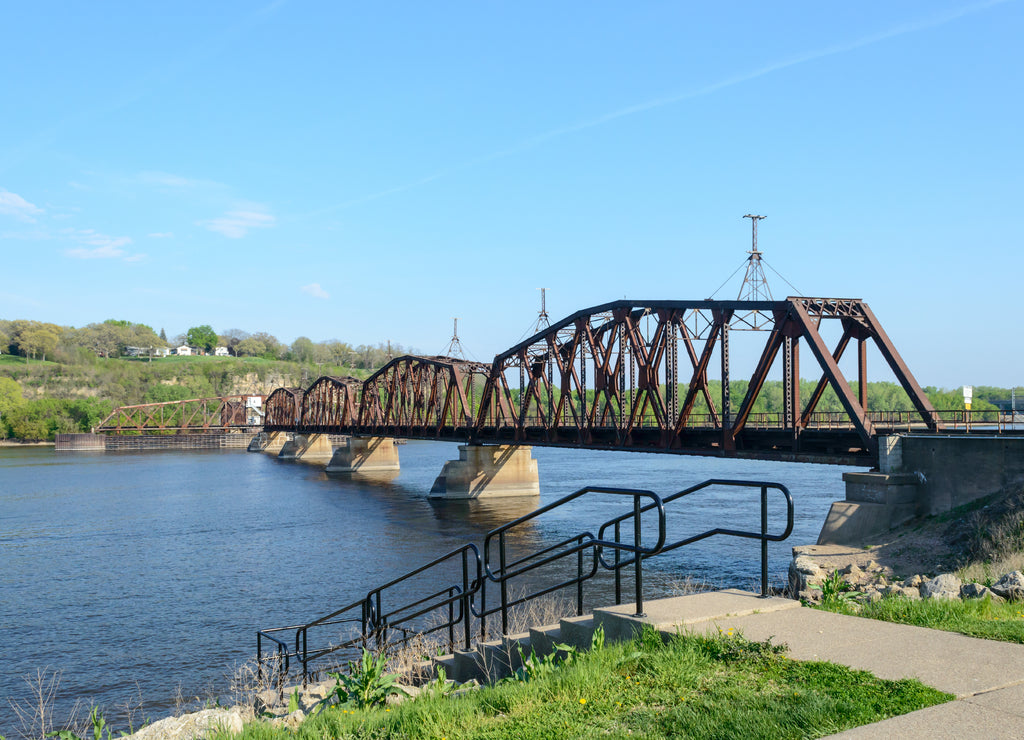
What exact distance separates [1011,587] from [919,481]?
15.8 m

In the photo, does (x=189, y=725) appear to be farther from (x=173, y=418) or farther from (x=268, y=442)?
(x=173, y=418)

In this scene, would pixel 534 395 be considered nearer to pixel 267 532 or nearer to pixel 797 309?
pixel 267 532

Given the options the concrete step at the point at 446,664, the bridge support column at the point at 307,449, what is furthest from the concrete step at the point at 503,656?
the bridge support column at the point at 307,449

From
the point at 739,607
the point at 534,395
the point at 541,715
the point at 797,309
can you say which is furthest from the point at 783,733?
A: the point at 534,395

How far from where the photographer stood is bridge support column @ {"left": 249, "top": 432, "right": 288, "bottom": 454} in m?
139

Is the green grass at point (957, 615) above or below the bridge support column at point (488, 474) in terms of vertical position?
above

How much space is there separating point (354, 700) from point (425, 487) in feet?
201

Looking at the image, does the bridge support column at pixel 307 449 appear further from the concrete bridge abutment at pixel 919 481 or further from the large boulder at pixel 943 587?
the large boulder at pixel 943 587

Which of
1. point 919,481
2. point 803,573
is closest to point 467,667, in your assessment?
point 803,573

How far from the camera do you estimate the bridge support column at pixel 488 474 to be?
5697cm

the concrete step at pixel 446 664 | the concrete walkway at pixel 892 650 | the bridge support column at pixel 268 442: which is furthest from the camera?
the bridge support column at pixel 268 442

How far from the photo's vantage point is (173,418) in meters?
170

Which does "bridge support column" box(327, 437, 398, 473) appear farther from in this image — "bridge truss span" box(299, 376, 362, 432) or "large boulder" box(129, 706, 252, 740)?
"large boulder" box(129, 706, 252, 740)

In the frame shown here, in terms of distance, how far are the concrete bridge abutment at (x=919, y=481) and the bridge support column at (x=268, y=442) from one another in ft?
406
